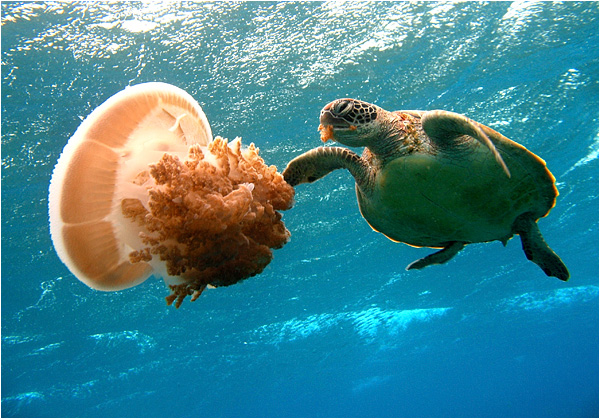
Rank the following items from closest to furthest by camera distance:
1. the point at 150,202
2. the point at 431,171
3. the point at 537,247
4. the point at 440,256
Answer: the point at 150,202, the point at 431,171, the point at 537,247, the point at 440,256

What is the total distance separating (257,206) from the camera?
7.11 ft

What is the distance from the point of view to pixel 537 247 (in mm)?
3947

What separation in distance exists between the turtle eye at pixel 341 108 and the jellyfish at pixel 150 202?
Result: 109 cm

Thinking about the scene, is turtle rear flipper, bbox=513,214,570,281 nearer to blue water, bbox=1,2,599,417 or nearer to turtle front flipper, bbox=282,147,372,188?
turtle front flipper, bbox=282,147,372,188

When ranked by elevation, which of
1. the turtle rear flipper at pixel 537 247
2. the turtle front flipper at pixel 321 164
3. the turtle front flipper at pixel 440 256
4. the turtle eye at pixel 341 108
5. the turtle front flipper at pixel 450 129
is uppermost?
the turtle eye at pixel 341 108

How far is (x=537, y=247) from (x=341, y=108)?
290 cm

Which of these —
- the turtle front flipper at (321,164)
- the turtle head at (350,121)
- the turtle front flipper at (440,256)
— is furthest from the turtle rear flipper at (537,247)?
the turtle head at (350,121)

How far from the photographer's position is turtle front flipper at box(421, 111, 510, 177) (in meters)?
2.55

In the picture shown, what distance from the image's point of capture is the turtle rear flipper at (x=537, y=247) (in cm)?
384

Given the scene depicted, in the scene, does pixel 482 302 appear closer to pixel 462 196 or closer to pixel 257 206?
pixel 462 196

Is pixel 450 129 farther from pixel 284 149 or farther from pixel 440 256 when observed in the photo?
Answer: pixel 284 149

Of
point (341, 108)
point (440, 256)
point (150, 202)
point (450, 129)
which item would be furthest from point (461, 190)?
point (150, 202)

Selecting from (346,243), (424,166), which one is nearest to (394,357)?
(346,243)

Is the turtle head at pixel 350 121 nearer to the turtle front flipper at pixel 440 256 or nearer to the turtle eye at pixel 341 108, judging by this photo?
the turtle eye at pixel 341 108
